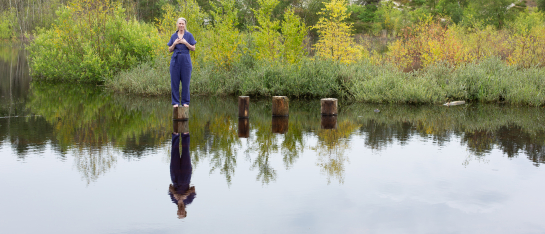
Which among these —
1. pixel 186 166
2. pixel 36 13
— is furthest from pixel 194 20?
pixel 36 13

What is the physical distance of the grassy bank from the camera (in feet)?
43.1

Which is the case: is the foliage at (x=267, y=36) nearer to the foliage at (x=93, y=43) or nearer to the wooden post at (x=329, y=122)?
the foliage at (x=93, y=43)

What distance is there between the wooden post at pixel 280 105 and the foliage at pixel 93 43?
9133 mm

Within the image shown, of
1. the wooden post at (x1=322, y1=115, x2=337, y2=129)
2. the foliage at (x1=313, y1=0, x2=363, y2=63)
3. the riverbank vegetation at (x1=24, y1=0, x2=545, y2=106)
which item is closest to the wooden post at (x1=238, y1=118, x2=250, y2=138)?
the wooden post at (x1=322, y1=115, x2=337, y2=129)

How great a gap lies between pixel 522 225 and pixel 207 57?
1269 cm

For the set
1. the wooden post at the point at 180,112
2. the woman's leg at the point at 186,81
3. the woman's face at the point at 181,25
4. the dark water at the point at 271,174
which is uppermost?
the woman's face at the point at 181,25

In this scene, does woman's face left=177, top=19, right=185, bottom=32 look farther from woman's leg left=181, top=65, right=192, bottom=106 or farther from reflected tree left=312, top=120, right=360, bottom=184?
reflected tree left=312, top=120, right=360, bottom=184

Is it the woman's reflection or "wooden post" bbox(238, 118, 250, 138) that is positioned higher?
"wooden post" bbox(238, 118, 250, 138)

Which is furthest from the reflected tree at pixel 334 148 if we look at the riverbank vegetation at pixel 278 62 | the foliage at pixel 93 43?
the foliage at pixel 93 43

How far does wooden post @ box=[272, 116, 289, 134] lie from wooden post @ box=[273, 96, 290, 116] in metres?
0.11

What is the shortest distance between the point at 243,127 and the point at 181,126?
4.03 ft

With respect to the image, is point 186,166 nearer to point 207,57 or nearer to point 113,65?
point 207,57

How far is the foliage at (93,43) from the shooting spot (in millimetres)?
18203

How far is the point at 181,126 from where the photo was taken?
29.9 ft
